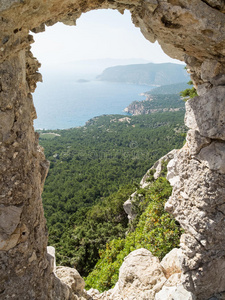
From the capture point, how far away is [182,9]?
3311mm

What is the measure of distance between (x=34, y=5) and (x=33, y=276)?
13.1 feet

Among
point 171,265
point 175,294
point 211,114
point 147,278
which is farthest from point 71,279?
point 211,114

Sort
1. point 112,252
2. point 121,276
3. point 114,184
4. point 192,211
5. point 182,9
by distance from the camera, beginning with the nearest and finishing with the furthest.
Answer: point 182,9
point 192,211
point 121,276
point 112,252
point 114,184

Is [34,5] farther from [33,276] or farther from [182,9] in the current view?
[33,276]

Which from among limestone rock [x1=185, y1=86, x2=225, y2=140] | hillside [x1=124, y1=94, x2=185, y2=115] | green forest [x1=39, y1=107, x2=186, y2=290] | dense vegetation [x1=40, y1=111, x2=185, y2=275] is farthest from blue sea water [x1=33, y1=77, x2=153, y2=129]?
limestone rock [x1=185, y1=86, x2=225, y2=140]

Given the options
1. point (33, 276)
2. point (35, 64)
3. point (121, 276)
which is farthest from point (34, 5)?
point (121, 276)

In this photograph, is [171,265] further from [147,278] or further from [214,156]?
[214,156]

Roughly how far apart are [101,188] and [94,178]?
3.80m

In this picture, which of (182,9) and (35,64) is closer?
(182,9)

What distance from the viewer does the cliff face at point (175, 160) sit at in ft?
10.3

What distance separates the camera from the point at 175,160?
190 inches

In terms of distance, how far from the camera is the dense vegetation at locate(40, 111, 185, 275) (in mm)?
15758

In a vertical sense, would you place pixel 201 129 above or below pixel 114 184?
above

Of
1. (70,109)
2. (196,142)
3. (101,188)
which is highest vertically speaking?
(70,109)
